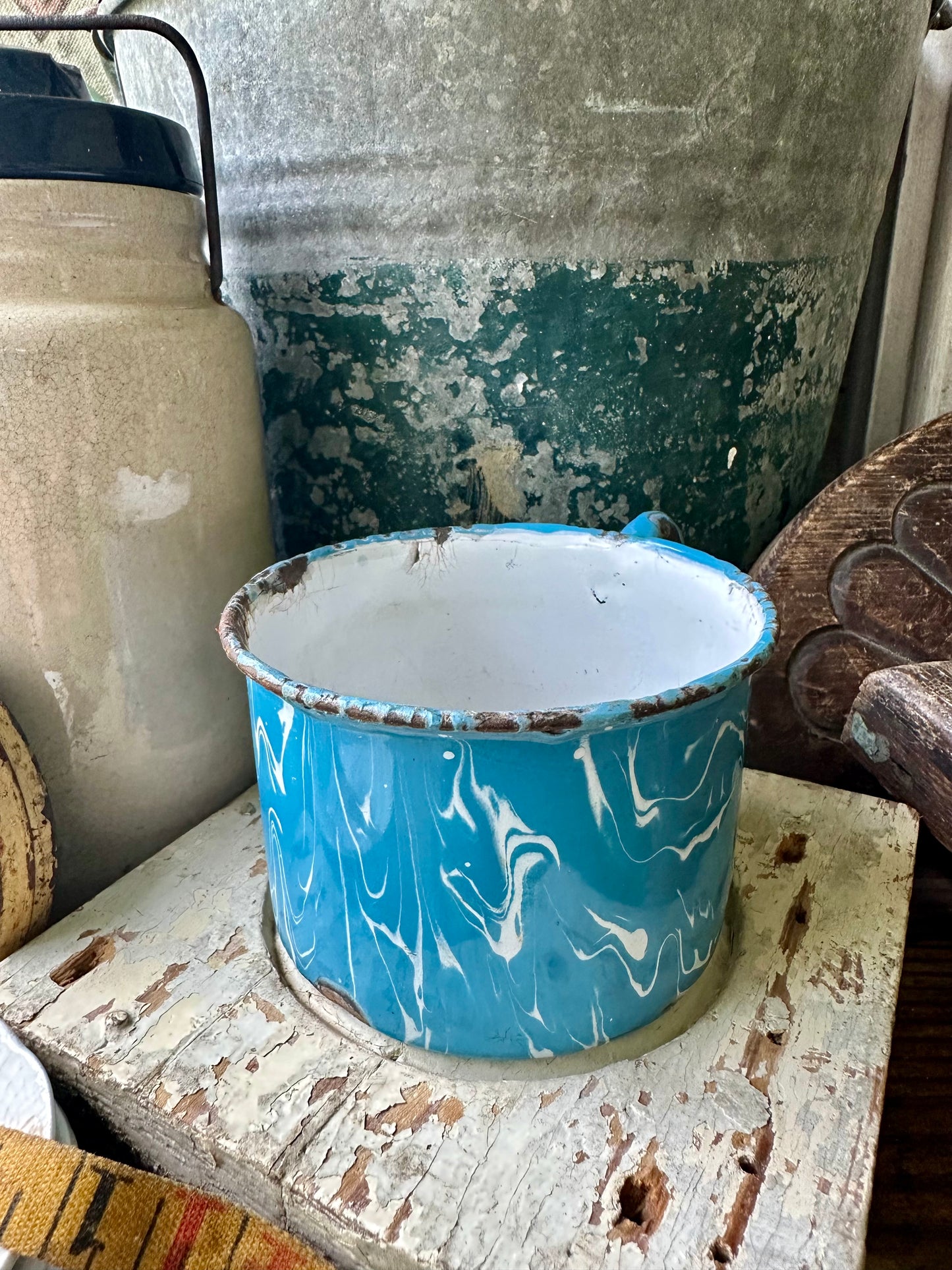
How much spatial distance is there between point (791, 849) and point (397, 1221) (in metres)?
0.45

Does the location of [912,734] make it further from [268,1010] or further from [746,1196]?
[268,1010]

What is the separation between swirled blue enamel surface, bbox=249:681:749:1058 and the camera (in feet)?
1.52

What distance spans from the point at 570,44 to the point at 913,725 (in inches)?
21.6

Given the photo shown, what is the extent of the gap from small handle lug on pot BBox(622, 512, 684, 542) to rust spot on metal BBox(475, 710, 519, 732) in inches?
12.4

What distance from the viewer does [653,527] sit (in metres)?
0.73

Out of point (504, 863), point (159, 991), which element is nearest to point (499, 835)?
point (504, 863)

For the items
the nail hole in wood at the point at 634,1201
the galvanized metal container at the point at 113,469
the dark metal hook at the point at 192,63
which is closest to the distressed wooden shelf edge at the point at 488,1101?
the nail hole in wood at the point at 634,1201

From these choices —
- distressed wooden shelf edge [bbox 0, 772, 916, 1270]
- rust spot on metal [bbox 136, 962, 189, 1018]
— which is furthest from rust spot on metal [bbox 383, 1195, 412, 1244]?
rust spot on metal [bbox 136, 962, 189, 1018]

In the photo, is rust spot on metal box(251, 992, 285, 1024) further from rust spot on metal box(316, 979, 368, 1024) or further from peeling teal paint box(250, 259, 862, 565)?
peeling teal paint box(250, 259, 862, 565)

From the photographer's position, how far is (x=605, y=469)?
0.80 m

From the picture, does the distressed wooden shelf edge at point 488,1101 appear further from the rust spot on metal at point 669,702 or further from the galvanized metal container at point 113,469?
the rust spot on metal at point 669,702

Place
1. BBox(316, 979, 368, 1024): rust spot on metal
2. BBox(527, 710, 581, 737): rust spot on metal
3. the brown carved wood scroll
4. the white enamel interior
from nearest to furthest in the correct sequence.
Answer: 1. BBox(527, 710, 581, 737): rust spot on metal
2. BBox(316, 979, 368, 1024): rust spot on metal
3. the white enamel interior
4. the brown carved wood scroll

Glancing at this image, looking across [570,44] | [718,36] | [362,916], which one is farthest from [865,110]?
[362,916]

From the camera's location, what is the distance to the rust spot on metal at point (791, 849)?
73cm
